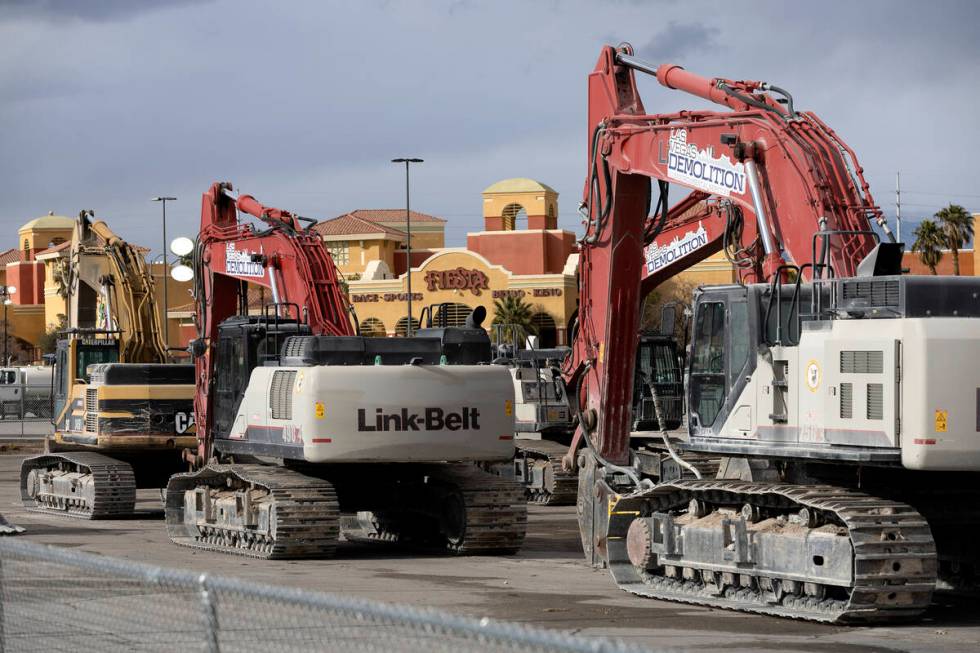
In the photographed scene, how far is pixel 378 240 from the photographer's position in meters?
108

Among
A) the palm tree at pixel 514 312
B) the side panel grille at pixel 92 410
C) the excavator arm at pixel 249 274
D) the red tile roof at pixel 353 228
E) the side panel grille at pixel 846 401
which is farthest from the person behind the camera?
the red tile roof at pixel 353 228

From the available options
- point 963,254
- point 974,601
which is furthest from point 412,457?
point 963,254

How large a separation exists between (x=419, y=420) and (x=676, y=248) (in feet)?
21.7

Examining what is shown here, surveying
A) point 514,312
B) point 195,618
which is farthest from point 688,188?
point 514,312

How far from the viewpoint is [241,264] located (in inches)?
935

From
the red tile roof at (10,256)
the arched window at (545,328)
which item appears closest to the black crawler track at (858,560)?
the arched window at (545,328)

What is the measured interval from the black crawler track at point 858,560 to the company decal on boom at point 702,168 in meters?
3.15

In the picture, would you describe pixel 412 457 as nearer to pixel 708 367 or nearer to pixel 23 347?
pixel 708 367

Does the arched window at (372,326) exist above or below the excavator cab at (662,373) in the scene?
above

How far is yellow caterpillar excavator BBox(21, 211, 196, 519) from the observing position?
84.3 ft

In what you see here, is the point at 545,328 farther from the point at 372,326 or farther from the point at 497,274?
the point at 372,326

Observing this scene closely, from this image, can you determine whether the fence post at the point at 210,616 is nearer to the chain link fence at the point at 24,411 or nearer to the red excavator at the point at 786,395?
the red excavator at the point at 786,395

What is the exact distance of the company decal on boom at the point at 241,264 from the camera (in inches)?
918

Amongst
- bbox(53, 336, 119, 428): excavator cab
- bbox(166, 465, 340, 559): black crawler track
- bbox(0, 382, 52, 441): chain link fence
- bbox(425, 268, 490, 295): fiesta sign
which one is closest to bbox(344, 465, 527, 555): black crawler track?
bbox(166, 465, 340, 559): black crawler track
